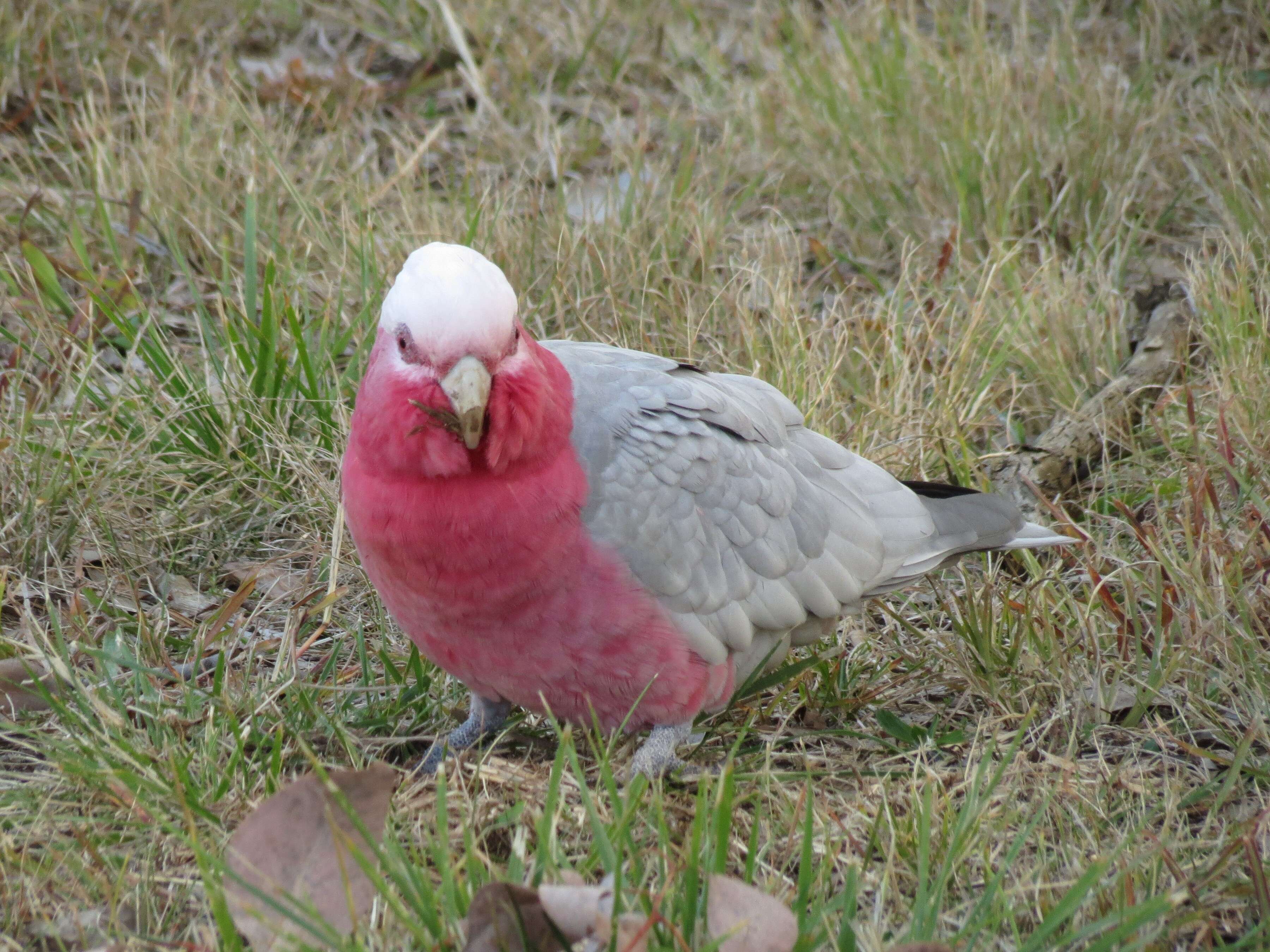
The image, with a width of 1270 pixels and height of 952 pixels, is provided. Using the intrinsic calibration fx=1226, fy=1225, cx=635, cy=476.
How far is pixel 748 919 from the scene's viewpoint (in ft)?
6.24

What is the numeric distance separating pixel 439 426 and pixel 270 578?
1.30 metres

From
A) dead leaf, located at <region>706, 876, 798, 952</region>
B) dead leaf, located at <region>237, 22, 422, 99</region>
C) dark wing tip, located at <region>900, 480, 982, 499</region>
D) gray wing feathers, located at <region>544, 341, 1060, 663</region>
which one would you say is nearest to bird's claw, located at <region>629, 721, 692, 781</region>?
Answer: gray wing feathers, located at <region>544, 341, 1060, 663</region>

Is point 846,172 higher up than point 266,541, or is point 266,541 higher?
point 846,172

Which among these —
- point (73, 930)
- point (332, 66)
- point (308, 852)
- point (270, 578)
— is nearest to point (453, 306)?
point (308, 852)

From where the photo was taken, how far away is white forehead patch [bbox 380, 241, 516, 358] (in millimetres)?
2221

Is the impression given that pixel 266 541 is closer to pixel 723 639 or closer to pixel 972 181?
pixel 723 639

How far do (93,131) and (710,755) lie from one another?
11.1 feet

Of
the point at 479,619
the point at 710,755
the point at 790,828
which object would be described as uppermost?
the point at 479,619

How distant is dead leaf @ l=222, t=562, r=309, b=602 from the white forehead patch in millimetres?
1221

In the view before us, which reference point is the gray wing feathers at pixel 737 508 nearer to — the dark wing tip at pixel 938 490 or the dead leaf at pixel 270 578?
the dark wing tip at pixel 938 490

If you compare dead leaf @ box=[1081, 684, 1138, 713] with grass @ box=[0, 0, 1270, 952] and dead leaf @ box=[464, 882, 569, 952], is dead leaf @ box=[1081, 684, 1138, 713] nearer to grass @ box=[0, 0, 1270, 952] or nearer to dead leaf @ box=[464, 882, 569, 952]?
grass @ box=[0, 0, 1270, 952]

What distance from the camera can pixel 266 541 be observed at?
137 inches

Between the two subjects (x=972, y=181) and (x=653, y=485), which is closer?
(x=653, y=485)

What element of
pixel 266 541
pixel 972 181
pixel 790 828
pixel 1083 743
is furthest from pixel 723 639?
pixel 972 181
